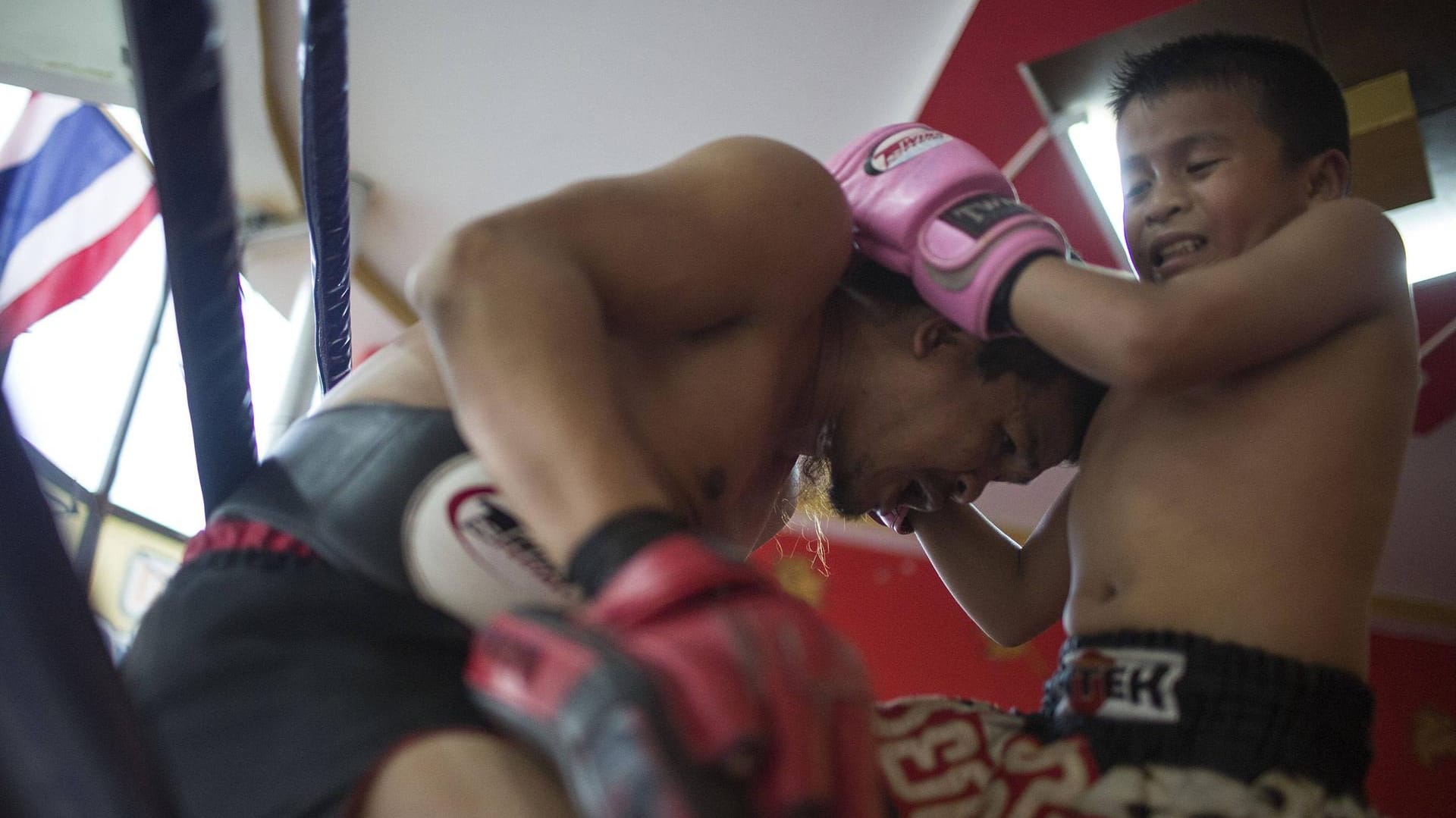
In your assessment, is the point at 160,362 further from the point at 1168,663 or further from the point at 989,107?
the point at 1168,663

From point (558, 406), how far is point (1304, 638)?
690 millimetres

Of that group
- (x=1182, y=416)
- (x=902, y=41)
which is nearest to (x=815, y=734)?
(x=1182, y=416)

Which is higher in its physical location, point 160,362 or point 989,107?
point 160,362

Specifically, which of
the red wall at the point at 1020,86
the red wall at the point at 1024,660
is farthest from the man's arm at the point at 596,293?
the red wall at the point at 1024,660

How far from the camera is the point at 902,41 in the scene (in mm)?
2430

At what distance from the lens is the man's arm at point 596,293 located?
25.2 inches

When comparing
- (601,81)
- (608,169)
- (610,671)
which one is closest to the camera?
(610,671)

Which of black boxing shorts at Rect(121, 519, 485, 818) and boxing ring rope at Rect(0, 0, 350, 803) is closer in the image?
boxing ring rope at Rect(0, 0, 350, 803)

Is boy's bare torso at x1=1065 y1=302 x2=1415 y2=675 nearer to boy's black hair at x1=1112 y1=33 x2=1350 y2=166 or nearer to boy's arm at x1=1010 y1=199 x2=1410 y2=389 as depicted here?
boy's arm at x1=1010 y1=199 x2=1410 y2=389

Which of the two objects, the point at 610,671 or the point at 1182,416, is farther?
the point at 1182,416

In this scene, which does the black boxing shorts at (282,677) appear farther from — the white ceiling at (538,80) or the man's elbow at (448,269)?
the white ceiling at (538,80)

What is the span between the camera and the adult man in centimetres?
56

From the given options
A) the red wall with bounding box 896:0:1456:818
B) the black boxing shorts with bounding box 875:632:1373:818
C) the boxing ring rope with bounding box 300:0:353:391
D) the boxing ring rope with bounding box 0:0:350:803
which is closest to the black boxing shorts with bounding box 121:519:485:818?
the boxing ring rope with bounding box 0:0:350:803

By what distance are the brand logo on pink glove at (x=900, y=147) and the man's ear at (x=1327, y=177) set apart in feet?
1.51
